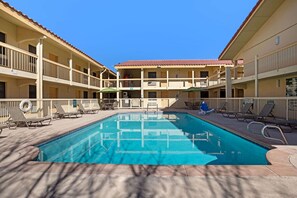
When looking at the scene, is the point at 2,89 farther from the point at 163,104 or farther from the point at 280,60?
the point at 163,104

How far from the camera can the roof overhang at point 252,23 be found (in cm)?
1344

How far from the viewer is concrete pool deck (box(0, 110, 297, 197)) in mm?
3455

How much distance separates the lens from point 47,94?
17.4 m

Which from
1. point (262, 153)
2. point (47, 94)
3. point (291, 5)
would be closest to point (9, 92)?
point (47, 94)

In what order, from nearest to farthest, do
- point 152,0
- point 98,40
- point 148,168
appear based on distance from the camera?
point 148,168 < point 152,0 < point 98,40

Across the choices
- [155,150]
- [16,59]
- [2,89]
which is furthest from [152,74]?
[155,150]

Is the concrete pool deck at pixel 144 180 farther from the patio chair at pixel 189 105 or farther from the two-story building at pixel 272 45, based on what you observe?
the patio chair at pixel 189 105

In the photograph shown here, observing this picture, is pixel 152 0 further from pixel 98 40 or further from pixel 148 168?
pixel 148 168

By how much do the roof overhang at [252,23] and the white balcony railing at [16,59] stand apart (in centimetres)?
1348

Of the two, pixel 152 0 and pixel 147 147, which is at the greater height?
pixel 152 0

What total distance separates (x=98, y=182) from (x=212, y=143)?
5926 mm

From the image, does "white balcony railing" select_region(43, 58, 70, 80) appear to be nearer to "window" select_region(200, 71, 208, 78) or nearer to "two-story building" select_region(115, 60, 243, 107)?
"two-story building" select_region(115, 60, 243, 107)

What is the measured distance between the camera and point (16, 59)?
12.3 metres

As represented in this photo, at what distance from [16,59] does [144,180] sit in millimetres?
11577
